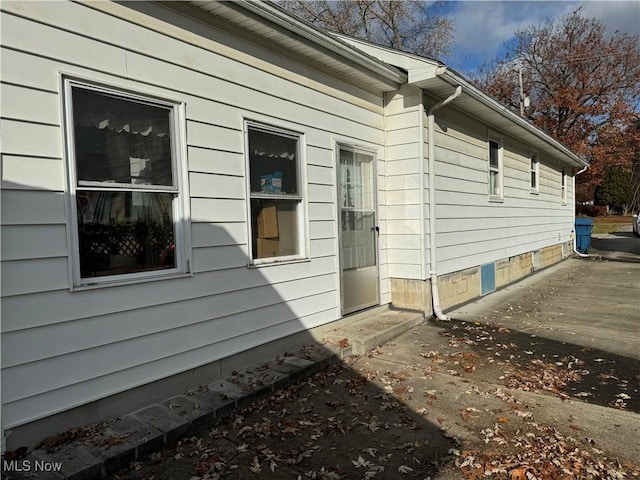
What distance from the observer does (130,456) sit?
2.60 m

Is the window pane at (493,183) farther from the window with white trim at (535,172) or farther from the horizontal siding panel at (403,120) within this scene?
the horizontal siding panel at (403,120)

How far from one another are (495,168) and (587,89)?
57.2 feet

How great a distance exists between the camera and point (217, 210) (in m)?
3.62

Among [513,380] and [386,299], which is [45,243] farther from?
[386,299]

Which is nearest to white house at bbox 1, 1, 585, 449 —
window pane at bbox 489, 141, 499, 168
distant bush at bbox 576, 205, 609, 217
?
window pane at bbox 489, 141, 499, 168

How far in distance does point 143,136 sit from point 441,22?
19916mm

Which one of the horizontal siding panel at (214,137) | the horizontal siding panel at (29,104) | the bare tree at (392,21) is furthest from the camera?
the bare tree at (392,21)

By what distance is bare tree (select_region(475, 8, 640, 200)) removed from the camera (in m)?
20.9

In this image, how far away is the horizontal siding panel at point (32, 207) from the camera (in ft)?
8.04

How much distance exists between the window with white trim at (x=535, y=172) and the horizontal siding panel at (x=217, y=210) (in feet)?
30.2

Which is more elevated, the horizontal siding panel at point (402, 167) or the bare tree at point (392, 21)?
the bare tree at point (392, 21)

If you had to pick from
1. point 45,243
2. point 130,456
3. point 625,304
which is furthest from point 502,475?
point 625,304

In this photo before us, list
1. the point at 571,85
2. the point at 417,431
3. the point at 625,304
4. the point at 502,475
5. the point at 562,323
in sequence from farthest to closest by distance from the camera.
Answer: the point at 571,85
the point at 625,304
the point at 562,323
the point at 417,431
the point at 502,475

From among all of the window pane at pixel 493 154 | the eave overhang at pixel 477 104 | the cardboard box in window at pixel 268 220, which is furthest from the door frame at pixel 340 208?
the window pane at pixel 493 154
